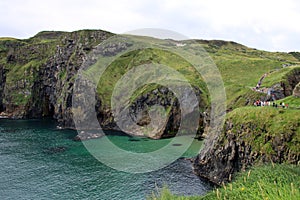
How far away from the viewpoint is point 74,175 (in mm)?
70125

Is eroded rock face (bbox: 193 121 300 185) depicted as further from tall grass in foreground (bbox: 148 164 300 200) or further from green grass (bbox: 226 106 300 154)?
tall grass in foreground (bbox: 148 164 300 200)

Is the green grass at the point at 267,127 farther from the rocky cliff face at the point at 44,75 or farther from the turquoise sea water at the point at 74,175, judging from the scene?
the rocky cliff face at the point at 44,75

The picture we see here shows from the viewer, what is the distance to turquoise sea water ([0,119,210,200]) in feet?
195

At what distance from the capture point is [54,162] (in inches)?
3189

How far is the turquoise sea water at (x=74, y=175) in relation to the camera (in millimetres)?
59531

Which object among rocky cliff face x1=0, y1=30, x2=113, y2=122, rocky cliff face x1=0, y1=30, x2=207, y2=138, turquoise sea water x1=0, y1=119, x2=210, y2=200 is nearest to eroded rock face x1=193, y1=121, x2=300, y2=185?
turquoise sea water x1=0, y1=119, x2=210, y2=200

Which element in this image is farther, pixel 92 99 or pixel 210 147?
pixel 92 99

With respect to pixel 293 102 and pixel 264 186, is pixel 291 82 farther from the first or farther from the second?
pixel 264 186

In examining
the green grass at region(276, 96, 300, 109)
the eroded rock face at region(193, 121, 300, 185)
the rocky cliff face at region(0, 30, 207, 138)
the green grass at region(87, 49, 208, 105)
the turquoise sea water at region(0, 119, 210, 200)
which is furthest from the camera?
the green grass at region(87, 49, 208, 105)

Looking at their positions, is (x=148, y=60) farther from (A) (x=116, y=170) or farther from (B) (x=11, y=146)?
(A) (x=116, y=170)

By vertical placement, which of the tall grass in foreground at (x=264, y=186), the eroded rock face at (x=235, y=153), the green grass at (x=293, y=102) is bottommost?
the eroded rock face at (x=235, y=153)

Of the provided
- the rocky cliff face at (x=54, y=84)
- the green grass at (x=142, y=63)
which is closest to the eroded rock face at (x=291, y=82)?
the rocky cliff face at (x=54, y=84)

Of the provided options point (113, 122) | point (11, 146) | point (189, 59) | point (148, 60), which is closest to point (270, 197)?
point (11, 146)

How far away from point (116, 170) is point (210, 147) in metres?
23.5
